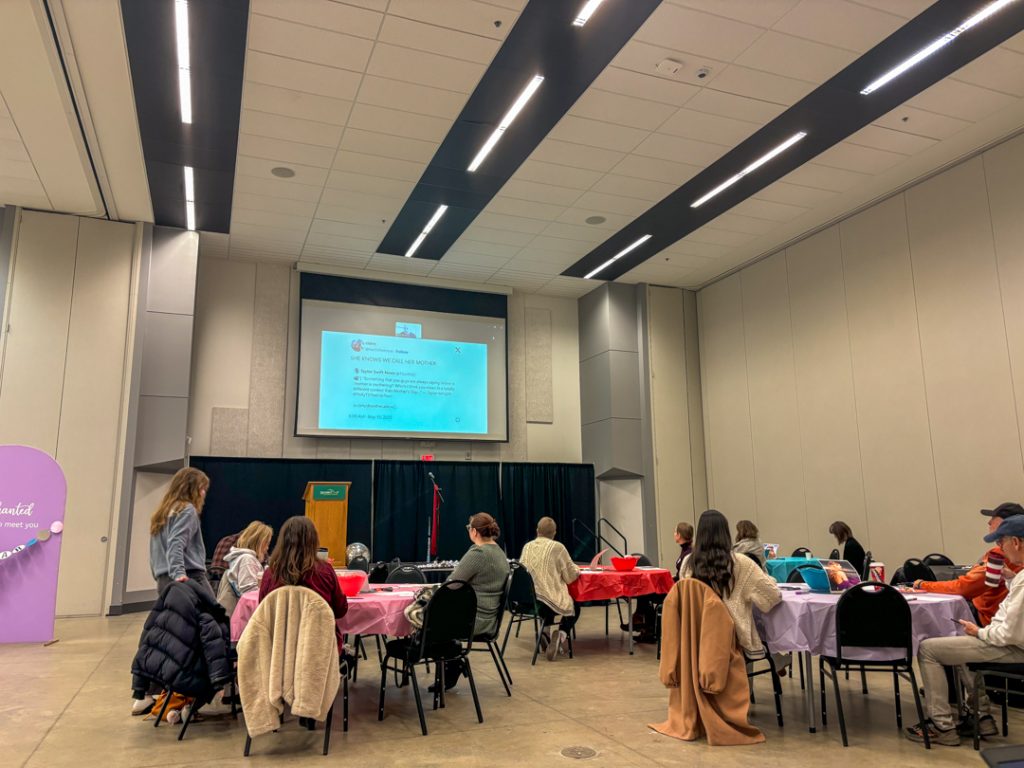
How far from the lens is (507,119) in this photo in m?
6.27

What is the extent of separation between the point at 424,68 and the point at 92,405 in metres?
5.33

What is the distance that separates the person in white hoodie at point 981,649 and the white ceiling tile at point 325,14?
195 inches

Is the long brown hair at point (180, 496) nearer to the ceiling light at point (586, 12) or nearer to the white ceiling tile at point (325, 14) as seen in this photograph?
the white ceiling tile at point (325, 14)

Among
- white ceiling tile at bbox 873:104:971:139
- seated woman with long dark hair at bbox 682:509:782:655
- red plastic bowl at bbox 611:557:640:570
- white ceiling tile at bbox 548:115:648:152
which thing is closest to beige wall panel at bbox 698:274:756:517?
white ceiling tile at bbox 873:104:971:139

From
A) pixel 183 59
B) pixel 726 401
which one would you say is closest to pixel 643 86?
pixel 183 59

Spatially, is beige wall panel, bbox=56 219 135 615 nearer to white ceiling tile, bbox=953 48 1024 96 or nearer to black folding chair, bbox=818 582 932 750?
black folding chair, bbox=818 582 932 750

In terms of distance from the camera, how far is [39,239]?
25.6 feet

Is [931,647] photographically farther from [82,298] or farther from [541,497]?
[82,298]

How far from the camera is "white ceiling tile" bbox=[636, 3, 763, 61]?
500 centimetres

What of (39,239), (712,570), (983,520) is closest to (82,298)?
(39,239)

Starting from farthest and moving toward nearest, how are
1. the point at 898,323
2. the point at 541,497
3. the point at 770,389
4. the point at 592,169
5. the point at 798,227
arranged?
the point at 541,497, the point at 770,389, the point at 798,227, the point at 898,323, the point at 592,169

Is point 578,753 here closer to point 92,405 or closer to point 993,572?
point 993,572

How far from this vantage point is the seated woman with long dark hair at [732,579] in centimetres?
359

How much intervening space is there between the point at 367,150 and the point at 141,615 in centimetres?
558
